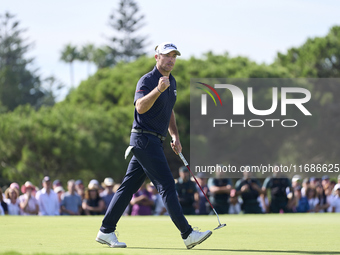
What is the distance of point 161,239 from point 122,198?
3.32 ft

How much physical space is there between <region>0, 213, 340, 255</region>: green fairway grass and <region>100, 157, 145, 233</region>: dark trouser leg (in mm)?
250

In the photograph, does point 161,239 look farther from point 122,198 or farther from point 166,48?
point 166,48

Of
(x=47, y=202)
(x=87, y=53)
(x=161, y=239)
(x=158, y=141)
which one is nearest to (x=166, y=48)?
(x=158, y=141)

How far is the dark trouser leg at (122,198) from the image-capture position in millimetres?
6930

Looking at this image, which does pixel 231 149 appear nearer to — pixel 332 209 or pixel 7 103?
pixel 332 209

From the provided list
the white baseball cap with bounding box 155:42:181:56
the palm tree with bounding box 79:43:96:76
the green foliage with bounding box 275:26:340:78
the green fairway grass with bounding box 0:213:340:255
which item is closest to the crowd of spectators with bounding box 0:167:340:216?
the green fairway grass with bounding box 0:213:340:255

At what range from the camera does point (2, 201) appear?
14.3 metres

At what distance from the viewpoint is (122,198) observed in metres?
6.94

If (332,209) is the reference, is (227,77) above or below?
above

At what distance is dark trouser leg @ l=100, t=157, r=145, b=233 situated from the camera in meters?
6.93

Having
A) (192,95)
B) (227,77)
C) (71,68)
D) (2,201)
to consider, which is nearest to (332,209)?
(2,201)

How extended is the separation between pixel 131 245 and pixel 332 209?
11.2m

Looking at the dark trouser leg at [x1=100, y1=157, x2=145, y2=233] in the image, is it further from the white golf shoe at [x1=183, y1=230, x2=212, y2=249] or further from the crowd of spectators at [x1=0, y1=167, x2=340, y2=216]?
the crowd of spectators at [x1=0, y1=167, x2=340, y2=216]

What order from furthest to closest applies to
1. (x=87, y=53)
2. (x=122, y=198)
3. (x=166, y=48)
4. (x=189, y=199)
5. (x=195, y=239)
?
(x=87, y=53) < (x=189, y=199) < (x=122, y=198) < (x=166, y=48) < (x=195, y=239)
